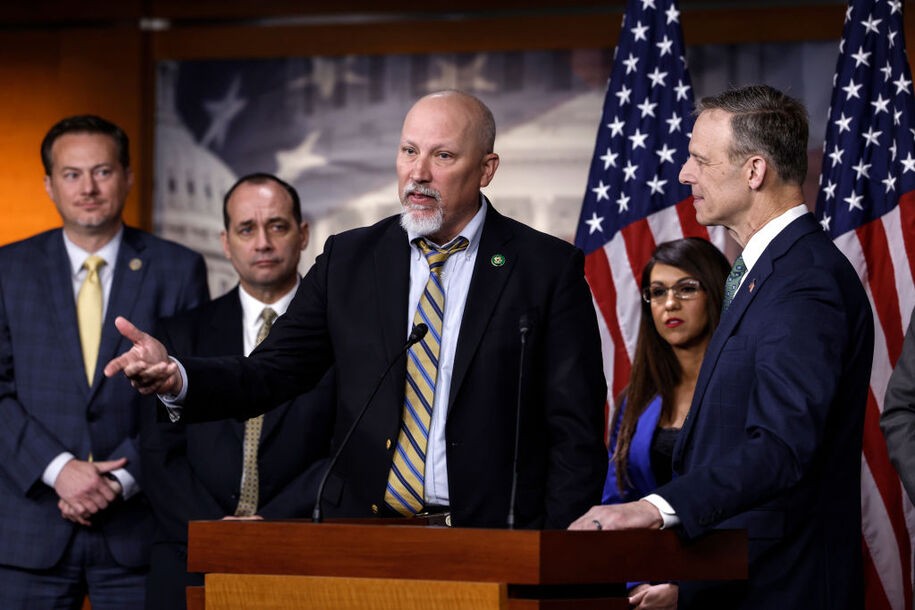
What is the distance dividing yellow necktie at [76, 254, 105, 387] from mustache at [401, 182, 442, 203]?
172 centimetres

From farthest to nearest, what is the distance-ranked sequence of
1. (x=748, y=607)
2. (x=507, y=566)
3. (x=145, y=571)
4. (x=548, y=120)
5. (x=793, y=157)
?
(x=548, y=120) → (x=145, y=571) → (x=793, y=157) → (x=748, y=607) → (x=507, y=566)

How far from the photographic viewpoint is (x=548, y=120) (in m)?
5.48

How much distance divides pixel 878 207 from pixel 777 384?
220 centimetres

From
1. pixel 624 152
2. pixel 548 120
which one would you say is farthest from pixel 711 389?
pixel 548 120

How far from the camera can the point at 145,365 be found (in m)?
2.52

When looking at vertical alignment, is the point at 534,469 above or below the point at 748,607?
above

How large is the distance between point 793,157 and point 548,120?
9.28 feet

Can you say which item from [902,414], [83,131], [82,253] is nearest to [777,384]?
[902,414]

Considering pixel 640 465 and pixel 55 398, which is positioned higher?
pixel 55 398

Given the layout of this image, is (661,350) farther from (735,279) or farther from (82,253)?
(82,253)

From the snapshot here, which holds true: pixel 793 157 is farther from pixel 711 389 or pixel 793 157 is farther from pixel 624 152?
pixel 624 152

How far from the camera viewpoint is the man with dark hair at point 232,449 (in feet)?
12.9

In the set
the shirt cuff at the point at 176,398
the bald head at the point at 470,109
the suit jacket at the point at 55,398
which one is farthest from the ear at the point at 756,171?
the suit jacket at the point at 55,398

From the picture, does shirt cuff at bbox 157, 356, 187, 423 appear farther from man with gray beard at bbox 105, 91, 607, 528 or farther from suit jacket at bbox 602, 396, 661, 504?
suit jacket at bbox 602, 396, 661, 504
